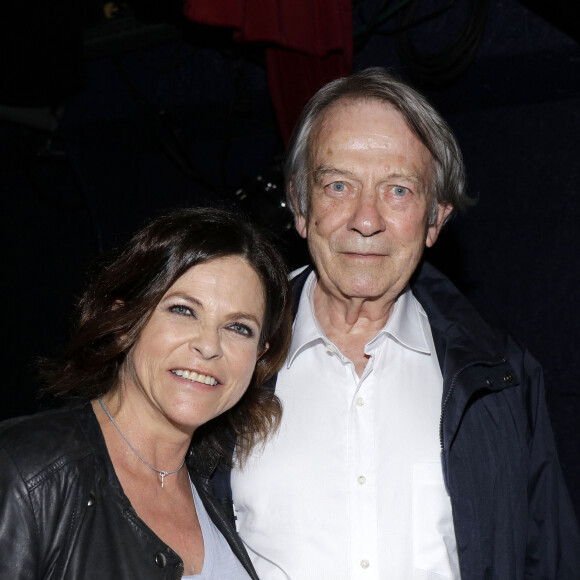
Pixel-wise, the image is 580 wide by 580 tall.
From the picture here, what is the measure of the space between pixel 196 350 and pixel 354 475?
51 cm

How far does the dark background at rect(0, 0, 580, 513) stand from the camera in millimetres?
3355

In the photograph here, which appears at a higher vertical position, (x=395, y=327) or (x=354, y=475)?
(x=395, y=327)

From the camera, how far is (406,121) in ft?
6.92

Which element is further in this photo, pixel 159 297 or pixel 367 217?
pixel 367 217

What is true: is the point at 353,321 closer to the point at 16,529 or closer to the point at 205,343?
the point at 205,343

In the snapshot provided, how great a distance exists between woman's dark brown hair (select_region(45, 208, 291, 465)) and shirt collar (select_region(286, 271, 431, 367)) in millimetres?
105

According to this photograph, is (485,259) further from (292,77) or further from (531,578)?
(531,578)

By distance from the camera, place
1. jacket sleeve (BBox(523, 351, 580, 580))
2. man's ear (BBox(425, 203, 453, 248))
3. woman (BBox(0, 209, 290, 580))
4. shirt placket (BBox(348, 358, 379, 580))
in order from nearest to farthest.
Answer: woman (BBox(0, 209, 290, 580))
shirt placket (BBox(348, 358, 379, 580))
jacket sleeve (BBox(523, 351, 580, 580))
man's ear (BBox(425, 203, 453, 248))

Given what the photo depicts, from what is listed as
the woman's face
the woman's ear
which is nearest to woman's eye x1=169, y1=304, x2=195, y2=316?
the woman's face

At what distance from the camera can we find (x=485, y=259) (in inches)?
154

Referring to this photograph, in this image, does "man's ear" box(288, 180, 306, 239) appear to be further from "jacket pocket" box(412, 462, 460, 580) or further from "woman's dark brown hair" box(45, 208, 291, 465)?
"jacket pocket" box(412, 462, 460, 580)

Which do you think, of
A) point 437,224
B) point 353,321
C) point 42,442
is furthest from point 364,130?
point 42,442

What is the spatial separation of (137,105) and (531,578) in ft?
10.5

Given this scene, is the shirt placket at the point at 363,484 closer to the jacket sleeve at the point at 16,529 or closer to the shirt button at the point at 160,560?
the shirt button at the point at 160,560
